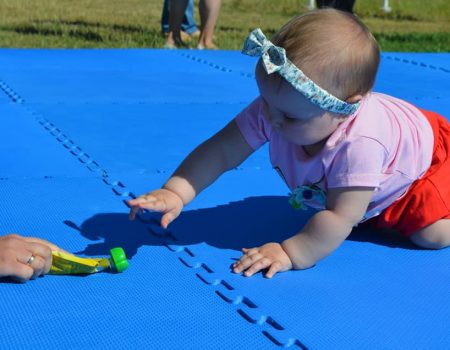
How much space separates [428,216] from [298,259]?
0.44 m

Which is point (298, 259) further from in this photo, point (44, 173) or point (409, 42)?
point (409, 42)

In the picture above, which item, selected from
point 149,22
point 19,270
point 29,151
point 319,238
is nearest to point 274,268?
point 319,238

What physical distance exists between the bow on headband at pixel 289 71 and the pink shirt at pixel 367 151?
115 mm

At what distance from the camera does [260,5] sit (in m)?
10.9

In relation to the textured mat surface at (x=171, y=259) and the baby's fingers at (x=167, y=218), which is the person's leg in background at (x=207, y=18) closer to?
the textured mat surface at (x=171, y=259)

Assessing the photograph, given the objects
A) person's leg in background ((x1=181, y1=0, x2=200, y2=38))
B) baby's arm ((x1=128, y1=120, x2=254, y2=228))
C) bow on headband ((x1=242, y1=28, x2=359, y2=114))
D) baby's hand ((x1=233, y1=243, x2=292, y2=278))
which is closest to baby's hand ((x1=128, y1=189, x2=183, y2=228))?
baby's arm ((x1=128, y1=120, x2=254, y2=228))

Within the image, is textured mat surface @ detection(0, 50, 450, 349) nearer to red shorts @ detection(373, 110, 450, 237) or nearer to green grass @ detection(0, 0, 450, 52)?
red shorts @ detection(373, 110, 450, 237)

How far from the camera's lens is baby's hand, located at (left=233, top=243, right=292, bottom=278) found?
1.98 meters

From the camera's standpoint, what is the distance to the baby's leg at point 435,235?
2195mm

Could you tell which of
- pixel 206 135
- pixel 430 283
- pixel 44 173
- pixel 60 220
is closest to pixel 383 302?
pixel 430 283

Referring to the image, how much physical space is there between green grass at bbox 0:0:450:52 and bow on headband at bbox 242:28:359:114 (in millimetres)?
4500

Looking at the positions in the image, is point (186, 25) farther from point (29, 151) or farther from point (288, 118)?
point (288, 118)

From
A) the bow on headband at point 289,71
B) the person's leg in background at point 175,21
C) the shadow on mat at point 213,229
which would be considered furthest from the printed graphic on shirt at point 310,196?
the person's leg in background at point 175,21

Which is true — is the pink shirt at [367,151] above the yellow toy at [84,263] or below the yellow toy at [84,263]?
above
